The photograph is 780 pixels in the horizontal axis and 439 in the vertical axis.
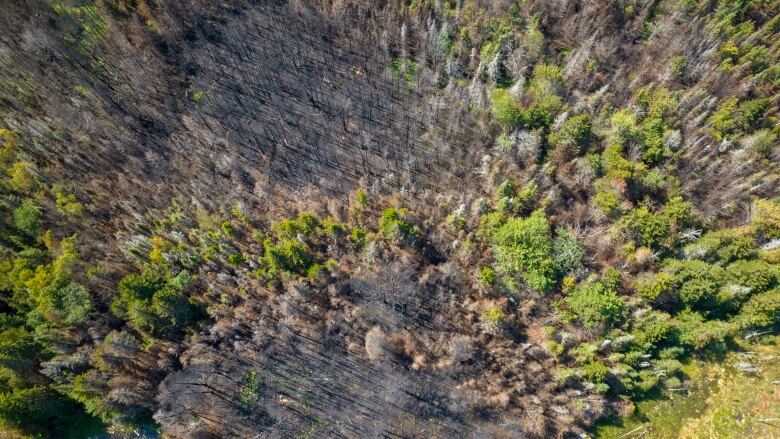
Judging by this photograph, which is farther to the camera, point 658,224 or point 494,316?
point 658,224

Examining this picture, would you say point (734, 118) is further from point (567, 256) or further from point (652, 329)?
point (652, 329)

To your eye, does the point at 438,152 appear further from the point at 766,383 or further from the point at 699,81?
the point at 766,383

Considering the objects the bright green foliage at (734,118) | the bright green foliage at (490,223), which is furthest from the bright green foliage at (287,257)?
the bright green foliage at (734,118)

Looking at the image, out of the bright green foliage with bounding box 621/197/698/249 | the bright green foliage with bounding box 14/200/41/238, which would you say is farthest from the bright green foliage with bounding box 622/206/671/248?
the bright green foliage with bounding box 14/200/41/238

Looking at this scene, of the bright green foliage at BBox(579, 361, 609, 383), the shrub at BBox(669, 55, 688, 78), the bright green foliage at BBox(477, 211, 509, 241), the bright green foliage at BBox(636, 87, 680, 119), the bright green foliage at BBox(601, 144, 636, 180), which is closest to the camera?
the bright green foliage at BBox(579, 361, 609, 383)

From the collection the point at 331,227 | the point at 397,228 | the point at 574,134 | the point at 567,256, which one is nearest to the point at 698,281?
the point at 567,256

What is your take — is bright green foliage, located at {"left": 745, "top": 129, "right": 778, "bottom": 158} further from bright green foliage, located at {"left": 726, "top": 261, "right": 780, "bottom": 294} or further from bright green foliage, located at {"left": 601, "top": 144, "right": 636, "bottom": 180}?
bright green foliage, located at {"left": 601, "top": 144, "right": 636, "bottom": 180}
